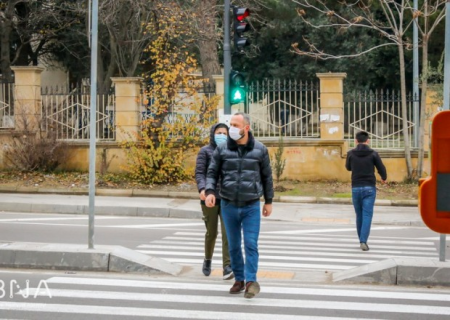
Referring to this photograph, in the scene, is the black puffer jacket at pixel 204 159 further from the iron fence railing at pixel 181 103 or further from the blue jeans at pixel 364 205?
the iron fence railing at pixel 181 103

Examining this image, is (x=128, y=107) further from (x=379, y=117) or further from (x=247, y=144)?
(x=247, y=144)

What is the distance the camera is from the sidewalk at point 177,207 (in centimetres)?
1784

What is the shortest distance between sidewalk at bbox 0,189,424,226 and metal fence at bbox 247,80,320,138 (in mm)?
2905

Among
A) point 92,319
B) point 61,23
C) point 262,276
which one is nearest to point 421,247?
point 262,276

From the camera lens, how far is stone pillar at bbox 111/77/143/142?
22891mm

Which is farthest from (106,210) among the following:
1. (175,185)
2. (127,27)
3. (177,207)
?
(127,27)

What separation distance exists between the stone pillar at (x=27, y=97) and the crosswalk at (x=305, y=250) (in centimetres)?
983

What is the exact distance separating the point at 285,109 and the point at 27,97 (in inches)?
300

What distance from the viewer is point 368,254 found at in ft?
40.5

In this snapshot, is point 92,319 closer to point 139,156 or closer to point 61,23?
point 139,156

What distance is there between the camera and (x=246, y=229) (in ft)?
27.8

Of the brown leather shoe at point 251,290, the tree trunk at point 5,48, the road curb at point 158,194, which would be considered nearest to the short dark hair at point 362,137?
the brown leather shoe at point 251,290

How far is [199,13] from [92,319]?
63.8ft

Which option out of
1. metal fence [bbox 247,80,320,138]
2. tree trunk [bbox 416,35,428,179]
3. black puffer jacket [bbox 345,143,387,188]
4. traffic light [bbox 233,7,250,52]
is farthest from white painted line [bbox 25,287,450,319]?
metal fence [bbox 247,80,320,138]
